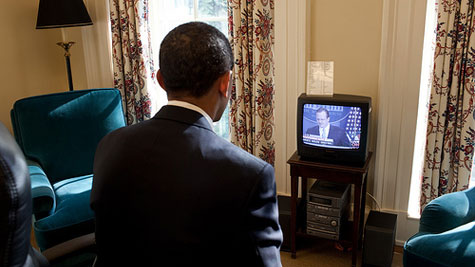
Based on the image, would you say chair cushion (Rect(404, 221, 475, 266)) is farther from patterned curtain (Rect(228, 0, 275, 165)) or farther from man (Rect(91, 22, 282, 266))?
Answer: patterned curtain (Rect(228, 0, 275, 165))

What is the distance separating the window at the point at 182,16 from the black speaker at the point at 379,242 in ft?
4.31

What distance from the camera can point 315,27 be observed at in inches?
102

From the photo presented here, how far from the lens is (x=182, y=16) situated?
3158mm

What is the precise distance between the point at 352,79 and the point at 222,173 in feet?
6.08

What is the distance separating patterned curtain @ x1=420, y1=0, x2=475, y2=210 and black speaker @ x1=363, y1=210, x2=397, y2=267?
1.15 feet

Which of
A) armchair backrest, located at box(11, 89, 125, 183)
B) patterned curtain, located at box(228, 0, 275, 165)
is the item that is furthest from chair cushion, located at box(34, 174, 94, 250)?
patterned curtain, located at box(228, 0, 275, 165)

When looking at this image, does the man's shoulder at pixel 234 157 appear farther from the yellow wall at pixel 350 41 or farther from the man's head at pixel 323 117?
the yellow wall at pixel 350 41

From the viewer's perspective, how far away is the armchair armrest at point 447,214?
1934 mm

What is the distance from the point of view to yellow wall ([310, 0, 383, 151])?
2455mm

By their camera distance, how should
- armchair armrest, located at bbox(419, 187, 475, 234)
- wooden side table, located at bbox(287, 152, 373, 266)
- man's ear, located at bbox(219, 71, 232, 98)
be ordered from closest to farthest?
man's ear, located at bbox(219, 71, 232, 98)
armchair armrest, located at bbox(419, 187, 475, 234)
wooden side table, located at bbox(287, 152, 373, 266)

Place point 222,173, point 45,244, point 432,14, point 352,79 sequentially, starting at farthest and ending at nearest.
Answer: point 352,79
point 432,14
point 45,244
point 222,173

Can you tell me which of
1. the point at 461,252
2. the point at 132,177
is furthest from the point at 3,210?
the point at 461,252

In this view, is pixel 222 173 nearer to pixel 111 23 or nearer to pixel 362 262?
pixel 362 262

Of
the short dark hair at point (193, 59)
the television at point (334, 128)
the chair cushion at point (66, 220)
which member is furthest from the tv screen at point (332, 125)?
the short dark hair at point (193, 59)
